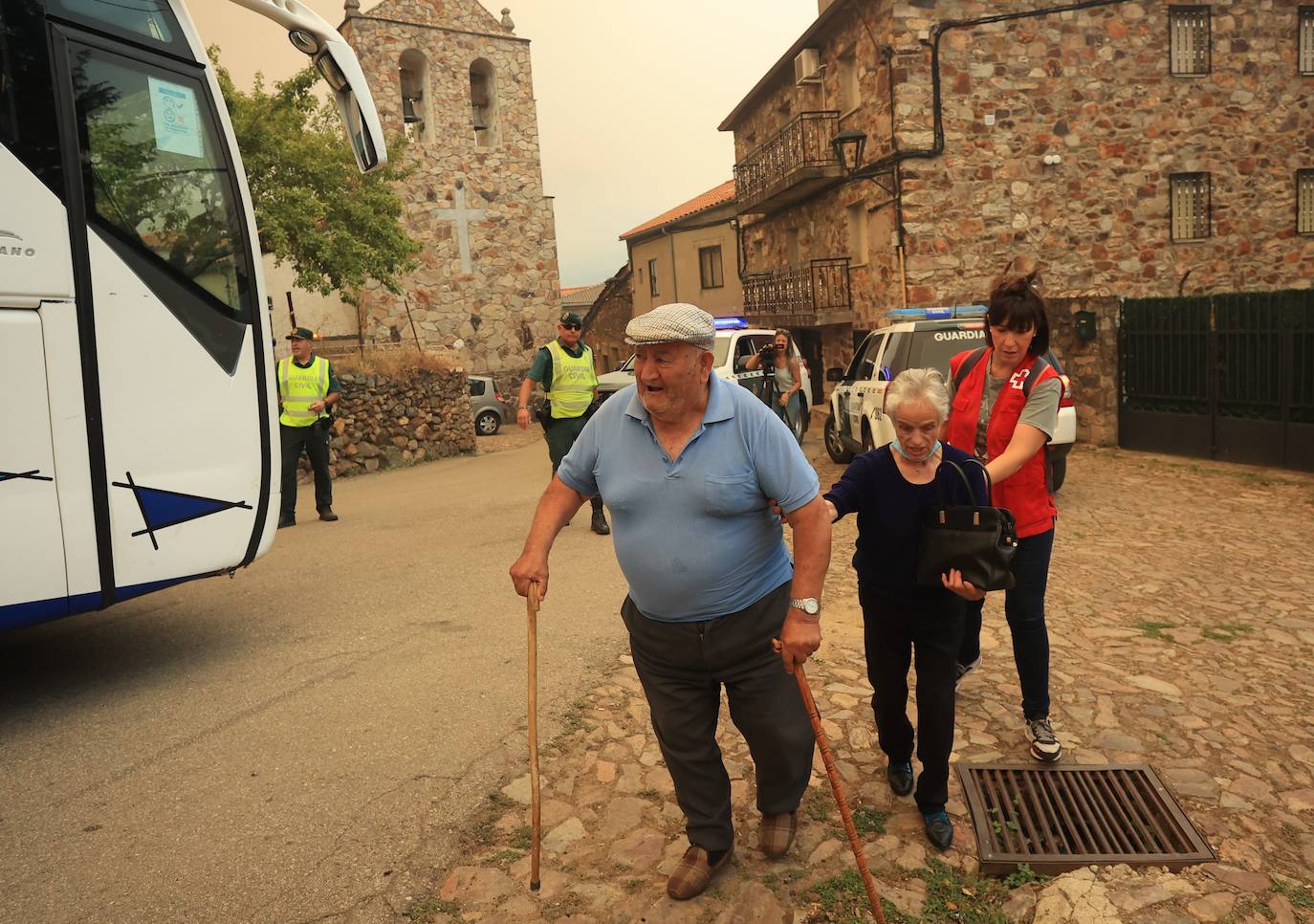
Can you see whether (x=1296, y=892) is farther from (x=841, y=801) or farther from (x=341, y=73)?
(x=341, y=73)

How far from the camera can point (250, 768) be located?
404 cm

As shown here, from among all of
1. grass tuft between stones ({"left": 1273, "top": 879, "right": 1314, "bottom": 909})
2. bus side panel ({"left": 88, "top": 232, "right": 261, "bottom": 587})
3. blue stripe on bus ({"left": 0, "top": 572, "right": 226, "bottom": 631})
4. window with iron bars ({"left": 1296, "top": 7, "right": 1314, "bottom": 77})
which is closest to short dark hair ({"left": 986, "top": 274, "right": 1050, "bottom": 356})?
grass tuft between stones ({"left": 1273, "top": 879, "right": 1314, "bottom": 909})

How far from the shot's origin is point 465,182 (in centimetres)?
2681

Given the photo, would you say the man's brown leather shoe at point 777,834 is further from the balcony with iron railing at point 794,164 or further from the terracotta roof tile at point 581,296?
the terracotta roof tile at point 581,296

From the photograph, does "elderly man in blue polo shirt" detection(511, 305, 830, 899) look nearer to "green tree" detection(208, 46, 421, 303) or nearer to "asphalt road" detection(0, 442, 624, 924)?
"asphalt road" detection(0, 442, 624, 924)

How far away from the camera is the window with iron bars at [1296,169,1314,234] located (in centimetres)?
1745

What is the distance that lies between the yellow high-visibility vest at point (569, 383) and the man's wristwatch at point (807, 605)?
5.76 metres

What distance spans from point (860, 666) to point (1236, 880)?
7.18ft

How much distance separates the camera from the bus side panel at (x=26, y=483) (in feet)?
13.4

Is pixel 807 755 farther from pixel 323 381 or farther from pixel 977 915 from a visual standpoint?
pixel 323 381

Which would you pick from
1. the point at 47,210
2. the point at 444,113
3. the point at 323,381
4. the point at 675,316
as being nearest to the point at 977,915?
the point at 675,316

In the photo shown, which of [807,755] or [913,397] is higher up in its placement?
[913,397]

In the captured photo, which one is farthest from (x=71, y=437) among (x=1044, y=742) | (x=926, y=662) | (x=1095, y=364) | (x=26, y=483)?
(x=1095, y=364)

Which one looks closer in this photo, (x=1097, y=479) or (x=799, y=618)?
(x=799, y=618)
